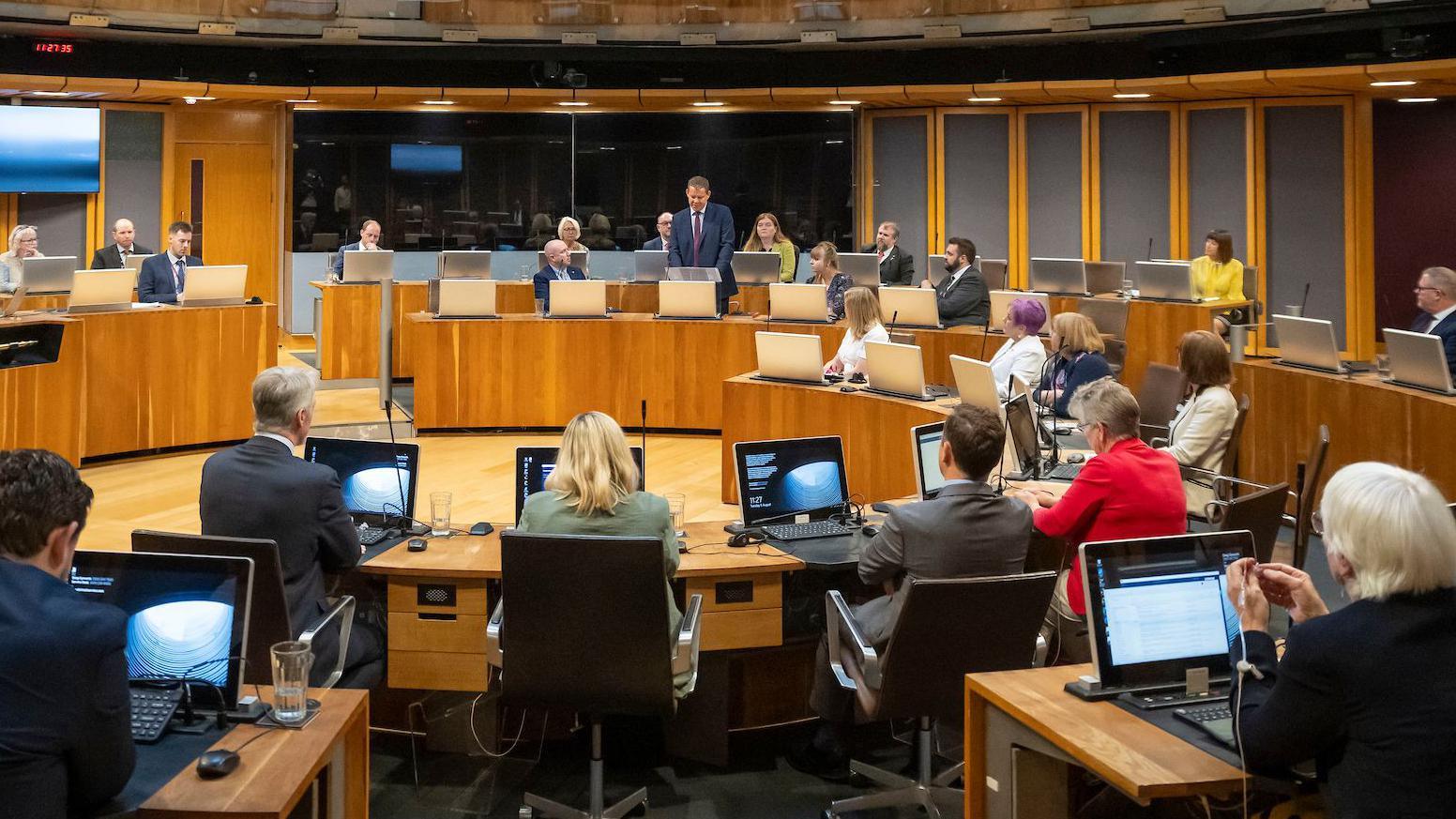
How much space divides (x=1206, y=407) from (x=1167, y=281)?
14.5ft

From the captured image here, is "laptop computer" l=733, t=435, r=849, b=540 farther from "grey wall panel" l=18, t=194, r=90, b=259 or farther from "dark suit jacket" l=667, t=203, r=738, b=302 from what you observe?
"grey wall panel" l=18, t=194, r=90, b=259

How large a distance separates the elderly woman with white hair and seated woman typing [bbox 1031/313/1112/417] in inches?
175

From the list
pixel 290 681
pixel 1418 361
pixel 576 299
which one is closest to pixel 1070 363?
pixel 1418 361

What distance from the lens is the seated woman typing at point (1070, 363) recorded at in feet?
22.4

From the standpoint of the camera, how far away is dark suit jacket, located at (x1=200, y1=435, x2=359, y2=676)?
3.76 metres

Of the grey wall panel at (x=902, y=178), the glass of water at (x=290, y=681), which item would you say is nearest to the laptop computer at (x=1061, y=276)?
the grey wall panel at (x=902, y=178)

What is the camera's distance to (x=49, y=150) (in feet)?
42.5

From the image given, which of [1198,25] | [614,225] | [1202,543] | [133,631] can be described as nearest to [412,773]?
[133,631]

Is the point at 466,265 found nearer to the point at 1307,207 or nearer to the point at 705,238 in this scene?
the point at 705,238

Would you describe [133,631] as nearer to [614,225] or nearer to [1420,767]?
[1420,767]

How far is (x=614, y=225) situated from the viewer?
14.9m

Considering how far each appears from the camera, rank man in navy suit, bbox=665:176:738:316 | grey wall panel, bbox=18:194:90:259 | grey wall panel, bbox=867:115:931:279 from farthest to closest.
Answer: grey wall panel, bbox=867:115:931:279
grey wall panel, bbox=18:194:90:259
man in navy suit, bbox=665:176:738:316

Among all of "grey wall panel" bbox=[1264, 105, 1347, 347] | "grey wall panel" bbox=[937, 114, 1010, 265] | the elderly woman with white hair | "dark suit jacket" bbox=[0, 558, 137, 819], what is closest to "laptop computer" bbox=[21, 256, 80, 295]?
"dark suit jacket" bbox=[0, 558, 137, 819]

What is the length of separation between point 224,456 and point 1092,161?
1153cm
